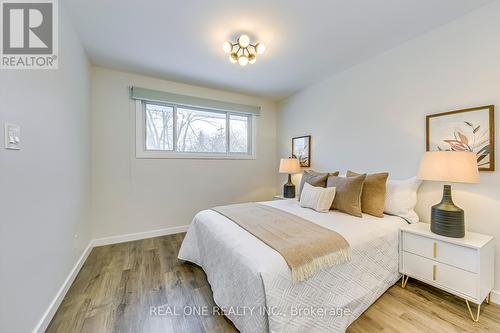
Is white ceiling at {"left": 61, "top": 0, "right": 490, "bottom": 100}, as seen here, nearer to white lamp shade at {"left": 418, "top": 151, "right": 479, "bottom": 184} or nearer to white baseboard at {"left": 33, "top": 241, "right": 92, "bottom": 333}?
white lamp shade at {"left": 418, "top": 151, "right": 479, "bottom": 184}

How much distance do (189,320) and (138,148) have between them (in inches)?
96.2

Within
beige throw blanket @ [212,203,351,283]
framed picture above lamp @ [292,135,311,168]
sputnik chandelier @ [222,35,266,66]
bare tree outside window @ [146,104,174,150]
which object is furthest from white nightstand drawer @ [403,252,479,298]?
bare tree outside window @ [146,104,174,150]

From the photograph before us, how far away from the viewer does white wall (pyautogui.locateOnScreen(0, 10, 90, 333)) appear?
3.46 ft

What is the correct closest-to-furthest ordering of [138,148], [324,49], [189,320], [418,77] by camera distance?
[189,320], [418,77], [324,49], [138,148]

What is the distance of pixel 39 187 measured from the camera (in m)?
1.35

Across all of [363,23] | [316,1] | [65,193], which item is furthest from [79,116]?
[363,23]

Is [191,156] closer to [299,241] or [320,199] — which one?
[320,199]

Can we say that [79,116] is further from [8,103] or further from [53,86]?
[8,103]

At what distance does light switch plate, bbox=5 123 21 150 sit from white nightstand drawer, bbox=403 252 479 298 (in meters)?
2.96

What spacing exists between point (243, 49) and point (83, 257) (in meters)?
2.99

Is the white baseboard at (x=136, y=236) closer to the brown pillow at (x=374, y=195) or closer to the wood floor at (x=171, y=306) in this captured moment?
the wood floor at (x=171, y=306)

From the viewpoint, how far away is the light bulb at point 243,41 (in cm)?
200

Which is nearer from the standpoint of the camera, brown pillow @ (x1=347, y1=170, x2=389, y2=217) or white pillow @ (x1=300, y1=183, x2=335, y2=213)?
brown pillow @ (x1=347, y1=170, x2=389, y2=217)

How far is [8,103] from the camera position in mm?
1077
